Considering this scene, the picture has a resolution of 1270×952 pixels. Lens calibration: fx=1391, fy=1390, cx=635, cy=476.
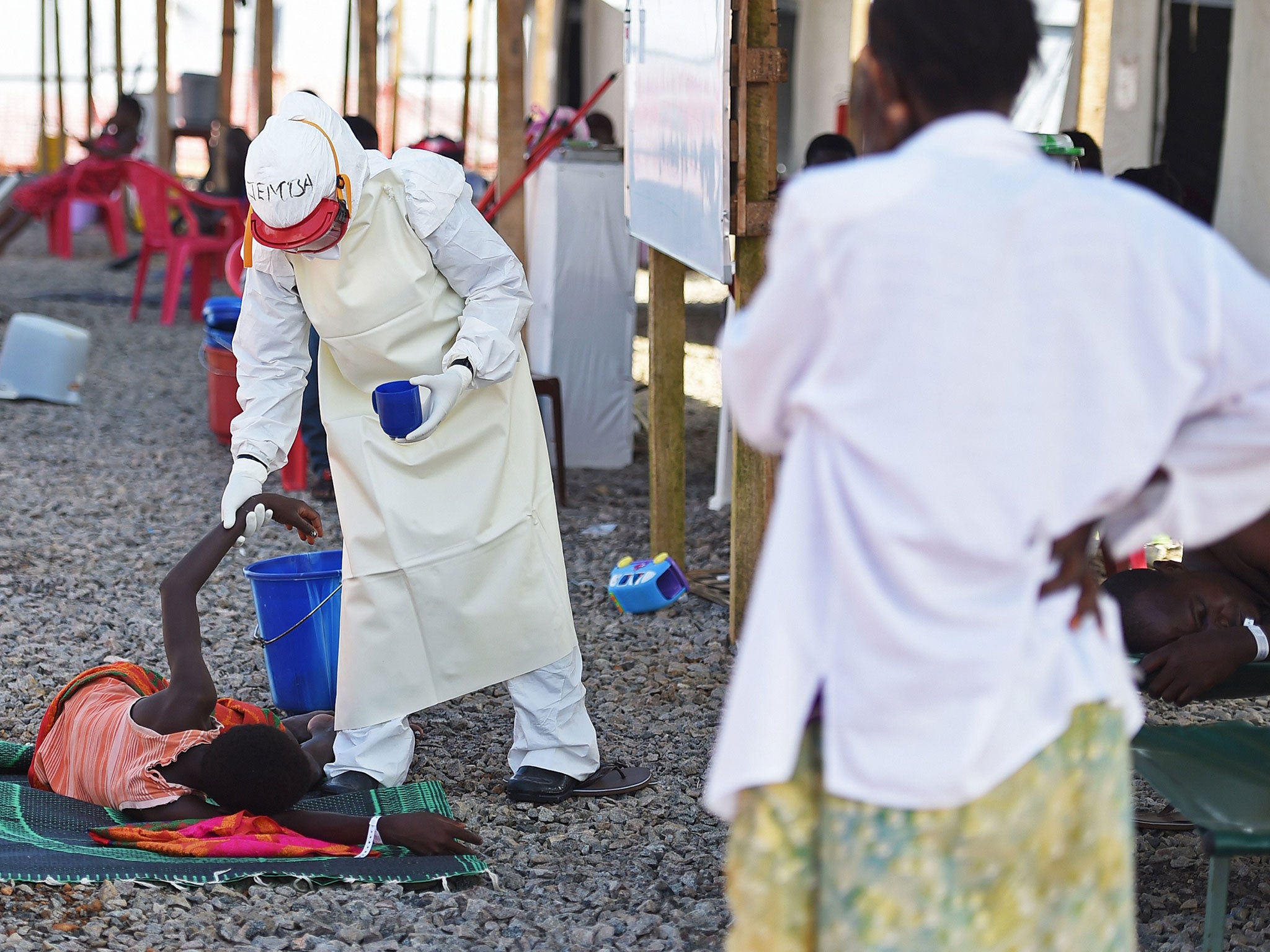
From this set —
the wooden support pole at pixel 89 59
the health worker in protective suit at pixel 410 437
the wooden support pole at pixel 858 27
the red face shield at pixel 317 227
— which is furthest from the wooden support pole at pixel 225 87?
the red face shield at pixel 317 227

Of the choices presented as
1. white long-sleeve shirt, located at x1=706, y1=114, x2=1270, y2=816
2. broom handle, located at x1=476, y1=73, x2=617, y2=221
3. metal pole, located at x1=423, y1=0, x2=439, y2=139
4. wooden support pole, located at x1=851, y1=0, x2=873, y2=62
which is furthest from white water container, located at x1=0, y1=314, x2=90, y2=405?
metal pole, located at x1=423, y1=0, x2=439, y2=139

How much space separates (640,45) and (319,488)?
7.27ft

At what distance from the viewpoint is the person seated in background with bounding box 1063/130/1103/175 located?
4133mm

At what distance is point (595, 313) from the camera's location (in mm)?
6141

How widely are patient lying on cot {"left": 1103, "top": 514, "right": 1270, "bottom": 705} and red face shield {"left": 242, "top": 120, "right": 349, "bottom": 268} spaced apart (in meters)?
1.71

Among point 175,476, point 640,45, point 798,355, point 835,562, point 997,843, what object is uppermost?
point 640,45

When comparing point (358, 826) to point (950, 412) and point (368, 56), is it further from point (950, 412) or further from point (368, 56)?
point (368, 56)

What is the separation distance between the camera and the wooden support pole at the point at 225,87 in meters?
9.77

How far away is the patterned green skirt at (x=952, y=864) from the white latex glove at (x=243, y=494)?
1.56 metres

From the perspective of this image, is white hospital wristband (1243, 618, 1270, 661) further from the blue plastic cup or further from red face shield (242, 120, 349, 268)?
red face shield (242, 120, 349, 268)

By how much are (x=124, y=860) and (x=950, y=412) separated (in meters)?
1.97

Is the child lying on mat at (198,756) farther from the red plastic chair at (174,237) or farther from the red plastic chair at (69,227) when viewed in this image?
the red plastic chair at (69,227)

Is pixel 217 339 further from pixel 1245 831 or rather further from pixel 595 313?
pixel 1245 831

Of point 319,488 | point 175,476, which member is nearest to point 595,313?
point 319,488
